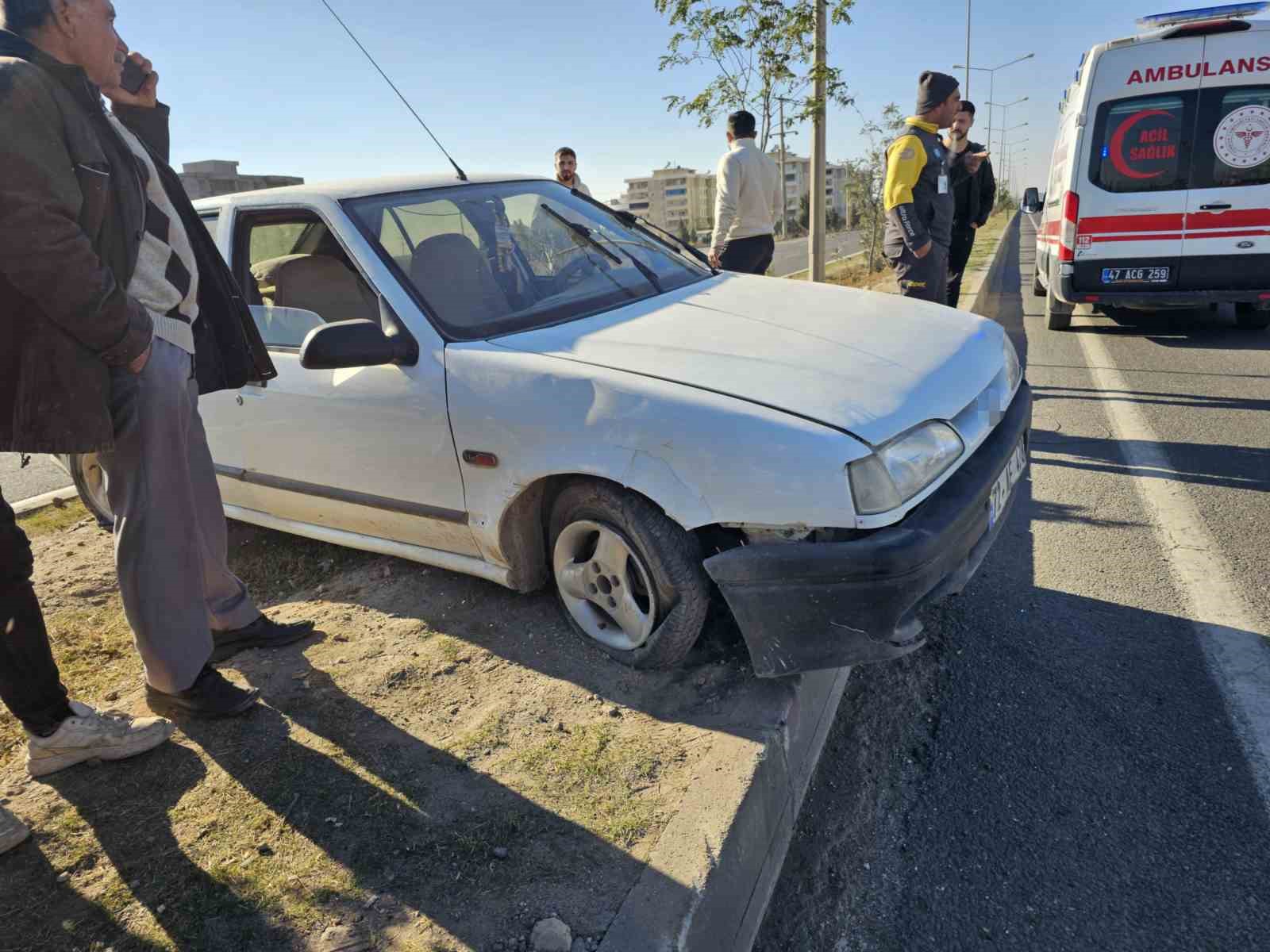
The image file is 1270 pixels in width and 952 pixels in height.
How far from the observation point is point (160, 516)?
2.46 m

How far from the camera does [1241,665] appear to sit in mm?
2738

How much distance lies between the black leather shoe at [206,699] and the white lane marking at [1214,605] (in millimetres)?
2859

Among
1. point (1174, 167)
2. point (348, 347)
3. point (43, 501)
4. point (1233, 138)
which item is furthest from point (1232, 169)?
point (43, 501)

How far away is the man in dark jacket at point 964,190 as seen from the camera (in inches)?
253

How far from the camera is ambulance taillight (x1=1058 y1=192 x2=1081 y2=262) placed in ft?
24.5

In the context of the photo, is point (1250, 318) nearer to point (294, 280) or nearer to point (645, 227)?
point (645, 227)

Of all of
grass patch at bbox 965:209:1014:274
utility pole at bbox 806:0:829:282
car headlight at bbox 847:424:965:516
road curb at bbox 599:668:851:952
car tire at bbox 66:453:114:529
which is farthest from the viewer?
grass patch at bbox 965:209:1014:274

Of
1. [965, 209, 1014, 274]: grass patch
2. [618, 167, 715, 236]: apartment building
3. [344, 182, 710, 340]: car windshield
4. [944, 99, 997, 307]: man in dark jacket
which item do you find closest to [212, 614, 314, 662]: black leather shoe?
[344, 182, 710, 340]: car windshield

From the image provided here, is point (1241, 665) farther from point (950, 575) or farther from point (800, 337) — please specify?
point (800, 337)

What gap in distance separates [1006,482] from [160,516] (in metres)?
2.64

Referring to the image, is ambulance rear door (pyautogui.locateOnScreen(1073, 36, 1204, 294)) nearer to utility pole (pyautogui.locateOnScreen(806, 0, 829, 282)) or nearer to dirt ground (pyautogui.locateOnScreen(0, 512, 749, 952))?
utility pole (pyautogui.locateOnScreen(806, 0, 829, 282))

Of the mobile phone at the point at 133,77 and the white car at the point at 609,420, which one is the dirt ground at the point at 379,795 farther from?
the mobile phone at the point at 133,77

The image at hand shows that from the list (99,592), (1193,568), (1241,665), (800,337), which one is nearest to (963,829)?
(1241,665)

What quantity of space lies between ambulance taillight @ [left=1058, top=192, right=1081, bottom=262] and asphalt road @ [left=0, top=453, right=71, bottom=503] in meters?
8.17
